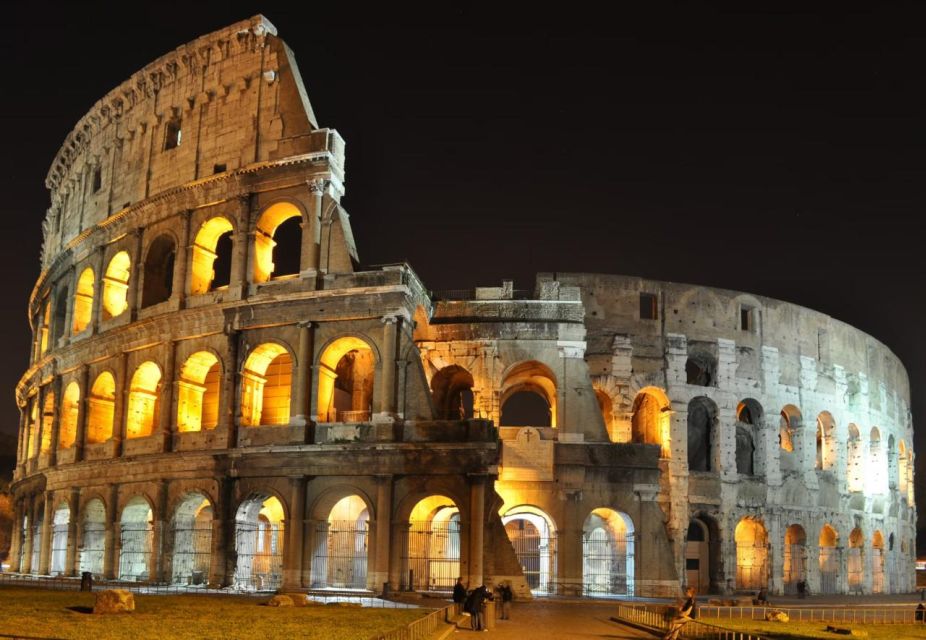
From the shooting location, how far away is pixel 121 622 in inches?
→ 634

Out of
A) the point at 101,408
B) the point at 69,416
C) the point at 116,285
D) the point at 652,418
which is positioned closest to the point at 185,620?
the point at 101,408

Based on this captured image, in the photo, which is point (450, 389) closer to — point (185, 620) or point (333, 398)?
point (333, 398)

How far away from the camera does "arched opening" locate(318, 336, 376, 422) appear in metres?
27.5

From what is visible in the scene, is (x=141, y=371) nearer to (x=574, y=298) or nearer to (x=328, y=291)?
(x=328, y=291)

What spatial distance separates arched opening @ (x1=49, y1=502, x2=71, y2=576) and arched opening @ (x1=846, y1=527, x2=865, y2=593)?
2819cm

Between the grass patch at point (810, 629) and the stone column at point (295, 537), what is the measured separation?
1109 centimetres

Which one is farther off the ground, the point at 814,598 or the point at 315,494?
the point at 315,494

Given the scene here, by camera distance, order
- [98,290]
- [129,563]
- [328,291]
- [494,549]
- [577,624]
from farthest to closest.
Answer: [98,290], [129,563], [328,291], [494,549], [577,624]

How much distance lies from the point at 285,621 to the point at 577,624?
5564 millimetres

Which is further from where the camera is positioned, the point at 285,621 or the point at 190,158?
the point at 190,158

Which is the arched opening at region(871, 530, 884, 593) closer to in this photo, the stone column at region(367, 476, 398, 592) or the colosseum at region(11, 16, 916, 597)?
the colosseum at region(11, 16, 916, 597)

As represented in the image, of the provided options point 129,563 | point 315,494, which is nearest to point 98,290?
point 129,563

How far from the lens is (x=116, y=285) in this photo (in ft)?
108

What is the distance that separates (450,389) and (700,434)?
914cm
